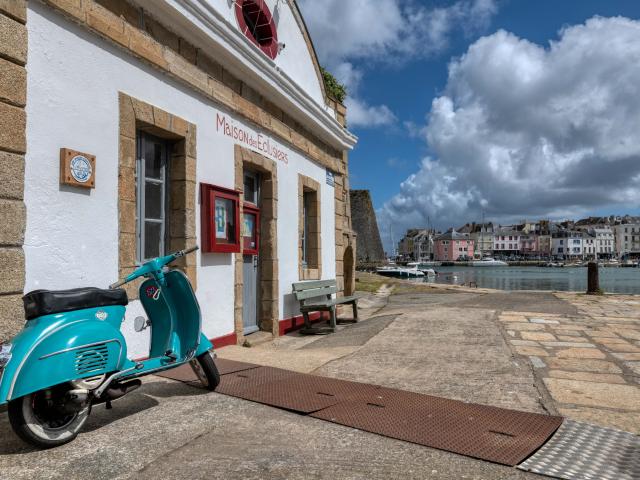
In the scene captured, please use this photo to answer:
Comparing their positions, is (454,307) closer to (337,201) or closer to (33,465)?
(337,201)

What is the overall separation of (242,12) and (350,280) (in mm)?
7078

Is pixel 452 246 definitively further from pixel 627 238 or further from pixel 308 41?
pixel 308 41

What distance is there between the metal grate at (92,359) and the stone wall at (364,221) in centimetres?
4320

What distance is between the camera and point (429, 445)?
3072 mm

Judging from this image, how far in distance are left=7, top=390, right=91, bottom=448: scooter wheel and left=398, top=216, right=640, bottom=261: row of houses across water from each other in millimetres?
140094

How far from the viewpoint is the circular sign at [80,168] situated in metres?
4.34

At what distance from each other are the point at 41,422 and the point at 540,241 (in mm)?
155396

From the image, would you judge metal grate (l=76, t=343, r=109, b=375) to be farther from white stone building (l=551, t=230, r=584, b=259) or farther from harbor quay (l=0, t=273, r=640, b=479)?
white stone building (l=551, t=230, r=584, b=259)

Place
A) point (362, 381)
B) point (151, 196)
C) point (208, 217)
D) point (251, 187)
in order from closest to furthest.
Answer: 1. point (362, 381)
2. point (151, 196)
3. point (208, 217)
4. point (251, 187)

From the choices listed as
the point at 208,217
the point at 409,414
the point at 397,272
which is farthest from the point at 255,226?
the point at 397,272

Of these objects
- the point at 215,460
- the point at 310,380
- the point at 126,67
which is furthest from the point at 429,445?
the point at 126,67

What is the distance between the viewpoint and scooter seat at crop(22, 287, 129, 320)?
2.96 m

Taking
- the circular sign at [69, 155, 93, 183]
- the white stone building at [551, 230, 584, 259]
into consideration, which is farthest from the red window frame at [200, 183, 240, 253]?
the white stone building at [551, 230, 584, 259]

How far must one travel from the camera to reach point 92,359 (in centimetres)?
307
